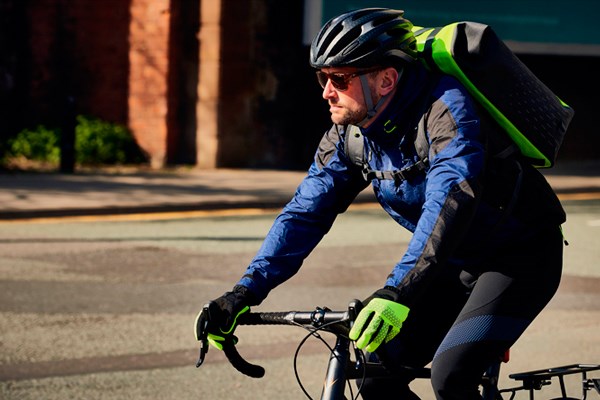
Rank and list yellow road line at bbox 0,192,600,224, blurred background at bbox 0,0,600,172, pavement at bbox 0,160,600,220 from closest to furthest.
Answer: yellow road line at bbox 0,192,600,224, pavement at bbox 0,160,600,220, blurred background at bbox 0,0,600,172

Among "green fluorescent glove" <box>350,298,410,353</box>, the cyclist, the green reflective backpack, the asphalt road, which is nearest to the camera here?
"green fluorescent glove" <box>350,298,410,353</box>

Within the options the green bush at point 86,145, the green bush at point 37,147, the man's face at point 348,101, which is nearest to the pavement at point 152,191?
the green bush at point 86,145

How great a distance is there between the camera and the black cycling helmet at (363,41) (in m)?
3.39

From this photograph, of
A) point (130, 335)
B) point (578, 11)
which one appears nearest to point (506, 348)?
point (130, 335)

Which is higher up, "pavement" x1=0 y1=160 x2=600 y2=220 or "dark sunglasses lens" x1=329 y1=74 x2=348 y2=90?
"dark sunglasses lens" x1=329 y1=74 x2=348 y2=90

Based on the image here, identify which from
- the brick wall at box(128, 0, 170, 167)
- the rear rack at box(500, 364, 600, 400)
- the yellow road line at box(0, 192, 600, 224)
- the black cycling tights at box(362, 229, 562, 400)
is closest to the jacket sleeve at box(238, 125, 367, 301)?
the black cycling tights at box(362, 229, 562, 400)

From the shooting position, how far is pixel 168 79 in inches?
783

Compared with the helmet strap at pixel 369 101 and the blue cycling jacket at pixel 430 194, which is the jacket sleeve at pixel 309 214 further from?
the helmet strap at pixel 369 101

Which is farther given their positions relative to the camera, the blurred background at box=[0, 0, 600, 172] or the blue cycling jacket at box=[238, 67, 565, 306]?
the blurred background at box=[0, 0, 600, 172]

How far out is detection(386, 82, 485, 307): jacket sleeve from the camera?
10.5 feet

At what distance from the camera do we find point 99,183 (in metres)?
16.5

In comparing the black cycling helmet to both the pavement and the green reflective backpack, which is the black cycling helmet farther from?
the pavement

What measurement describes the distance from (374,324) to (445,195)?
0.48 m

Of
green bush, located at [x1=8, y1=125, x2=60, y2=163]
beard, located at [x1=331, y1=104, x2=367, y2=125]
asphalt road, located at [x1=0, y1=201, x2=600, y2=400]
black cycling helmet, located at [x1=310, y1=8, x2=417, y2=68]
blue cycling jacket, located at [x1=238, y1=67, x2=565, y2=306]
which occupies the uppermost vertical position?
black cycling helmet, located at [x1=310, y1=8, x2=417, y2=68]
